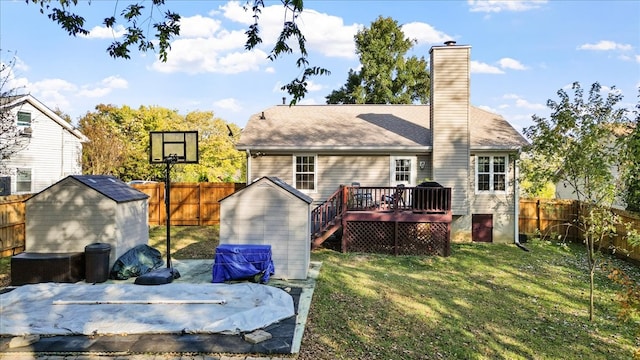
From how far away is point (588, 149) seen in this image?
288 inches

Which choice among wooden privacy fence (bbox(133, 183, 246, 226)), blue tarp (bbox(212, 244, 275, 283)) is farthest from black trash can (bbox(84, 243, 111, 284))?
wooden privacy fence (bbox(133, 183, 246, 226))

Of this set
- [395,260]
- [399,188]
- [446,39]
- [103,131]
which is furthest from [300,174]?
[103,131]

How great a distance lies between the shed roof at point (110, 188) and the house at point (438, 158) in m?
5.08

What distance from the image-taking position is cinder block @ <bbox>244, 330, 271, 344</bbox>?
531 cm

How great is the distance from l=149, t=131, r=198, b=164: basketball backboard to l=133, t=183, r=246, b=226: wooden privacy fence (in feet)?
23.1

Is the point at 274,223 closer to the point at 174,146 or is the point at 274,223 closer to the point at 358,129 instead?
the point at 174,146

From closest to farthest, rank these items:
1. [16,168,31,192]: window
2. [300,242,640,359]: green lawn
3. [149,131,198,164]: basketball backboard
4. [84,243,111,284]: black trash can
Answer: [300,242,640,359]: green lawn, [84,243,111,284]: black trash can, [149,131,198,164]: basketball backboard, [16,168,31,192]: window

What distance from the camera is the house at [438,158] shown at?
1405cm

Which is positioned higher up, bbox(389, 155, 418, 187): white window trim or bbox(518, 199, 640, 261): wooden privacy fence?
bbox(389, 155, 418, 187): white window trim

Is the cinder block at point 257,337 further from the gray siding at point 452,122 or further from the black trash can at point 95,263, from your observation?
the gray siding at point 452,122

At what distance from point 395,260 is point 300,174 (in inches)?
205

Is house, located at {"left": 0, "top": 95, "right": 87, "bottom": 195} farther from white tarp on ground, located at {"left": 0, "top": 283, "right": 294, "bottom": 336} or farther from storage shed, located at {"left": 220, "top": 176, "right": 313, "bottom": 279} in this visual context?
storage shed, located at {"left": 220, "top": 176, "right": 313, "bottom": 279}

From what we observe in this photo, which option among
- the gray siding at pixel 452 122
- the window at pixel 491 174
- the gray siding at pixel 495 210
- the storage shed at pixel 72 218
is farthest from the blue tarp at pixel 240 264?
the window at pixel 491 174

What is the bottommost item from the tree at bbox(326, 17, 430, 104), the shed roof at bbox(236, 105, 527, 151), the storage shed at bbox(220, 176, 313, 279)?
the storage shed at bbox(220, 176, 313, 279)
